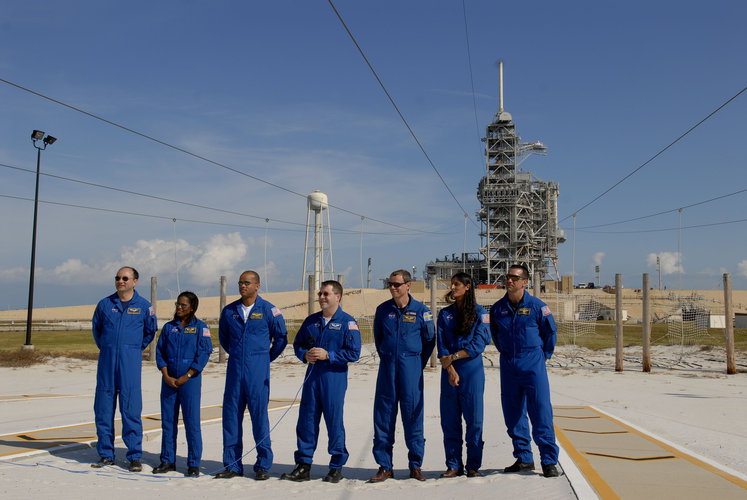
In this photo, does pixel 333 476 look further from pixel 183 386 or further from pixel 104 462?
pixel 104 462

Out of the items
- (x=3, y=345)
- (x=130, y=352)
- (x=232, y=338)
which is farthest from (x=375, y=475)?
(x=3, y=345)

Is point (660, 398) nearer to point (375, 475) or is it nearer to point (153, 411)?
point (375, 475)

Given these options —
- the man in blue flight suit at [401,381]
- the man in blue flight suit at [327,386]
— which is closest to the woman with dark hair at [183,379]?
the man in blue flight suit at [327,386]

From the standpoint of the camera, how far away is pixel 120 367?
6.68 meters

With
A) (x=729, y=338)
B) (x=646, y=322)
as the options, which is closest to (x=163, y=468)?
(x=646, y=322)

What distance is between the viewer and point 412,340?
6.12 metres

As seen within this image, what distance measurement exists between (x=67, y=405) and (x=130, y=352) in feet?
17.1

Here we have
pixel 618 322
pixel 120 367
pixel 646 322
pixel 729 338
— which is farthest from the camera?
→ pixel 618 322

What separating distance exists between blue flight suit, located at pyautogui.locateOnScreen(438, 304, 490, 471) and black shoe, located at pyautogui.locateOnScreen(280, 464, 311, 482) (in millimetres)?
1365

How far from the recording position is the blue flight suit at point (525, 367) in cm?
602

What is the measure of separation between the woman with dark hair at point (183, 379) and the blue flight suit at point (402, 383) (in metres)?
1.84

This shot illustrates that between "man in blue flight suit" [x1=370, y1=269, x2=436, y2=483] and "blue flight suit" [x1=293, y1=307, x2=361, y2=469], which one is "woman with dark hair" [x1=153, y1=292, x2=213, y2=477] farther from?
"man in blue flight suit" [x1=370, y1=269, x2=436, y2=483]

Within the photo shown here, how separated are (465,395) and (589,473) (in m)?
1.29

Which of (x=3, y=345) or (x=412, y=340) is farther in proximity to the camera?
(x=3, y=345)
